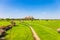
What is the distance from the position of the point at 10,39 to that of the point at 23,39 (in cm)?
282

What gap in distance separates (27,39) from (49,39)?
15.0 ft

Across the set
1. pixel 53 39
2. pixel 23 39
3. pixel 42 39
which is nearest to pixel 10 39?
pixel 23 39

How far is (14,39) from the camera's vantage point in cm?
2970

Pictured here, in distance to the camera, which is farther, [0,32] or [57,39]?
[0,32]

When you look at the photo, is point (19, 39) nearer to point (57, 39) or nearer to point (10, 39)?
point (10, 39)

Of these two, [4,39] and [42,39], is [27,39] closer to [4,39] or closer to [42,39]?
[42,39]

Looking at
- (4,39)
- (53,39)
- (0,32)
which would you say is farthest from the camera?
(0,32)

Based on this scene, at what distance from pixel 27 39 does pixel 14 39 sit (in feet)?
9.14

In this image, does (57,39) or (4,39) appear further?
(4,39)

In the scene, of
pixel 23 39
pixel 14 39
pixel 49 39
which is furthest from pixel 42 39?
pixel 14 39

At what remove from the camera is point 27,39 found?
29.3 m

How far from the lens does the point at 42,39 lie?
Result: 1126 inches

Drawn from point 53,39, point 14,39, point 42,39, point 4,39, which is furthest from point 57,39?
point 4,39

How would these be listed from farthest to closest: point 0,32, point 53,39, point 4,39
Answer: point 0,32 → point 4,39 → point 53,39
